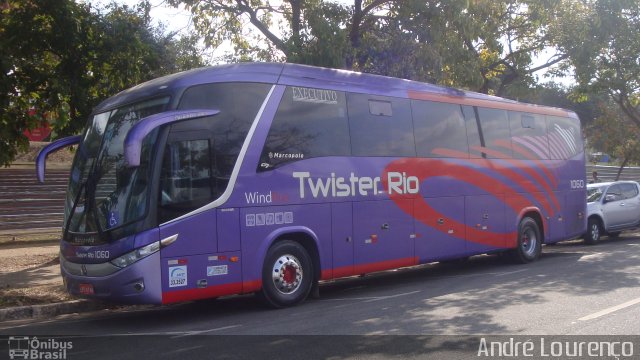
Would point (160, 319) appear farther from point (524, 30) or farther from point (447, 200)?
point (524, 30)

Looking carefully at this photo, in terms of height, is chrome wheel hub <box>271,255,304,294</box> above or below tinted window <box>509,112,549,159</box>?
below

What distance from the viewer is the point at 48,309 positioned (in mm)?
10039

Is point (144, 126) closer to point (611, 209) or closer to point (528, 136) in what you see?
point (528, 136)

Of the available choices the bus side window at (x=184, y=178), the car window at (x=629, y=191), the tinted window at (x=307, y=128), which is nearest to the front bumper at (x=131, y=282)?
the bus side window at (x=184, y=178)

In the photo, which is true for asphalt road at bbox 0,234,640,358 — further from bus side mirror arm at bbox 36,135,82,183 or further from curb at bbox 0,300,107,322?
bus side mirror arm at bbox 36,135,82,183

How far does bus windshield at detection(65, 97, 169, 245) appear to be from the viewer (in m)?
8.52

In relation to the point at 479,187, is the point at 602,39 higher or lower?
higher

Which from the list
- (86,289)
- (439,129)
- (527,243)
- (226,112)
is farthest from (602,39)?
(86,289)

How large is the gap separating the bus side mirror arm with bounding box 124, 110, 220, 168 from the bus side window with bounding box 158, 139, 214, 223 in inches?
14.1

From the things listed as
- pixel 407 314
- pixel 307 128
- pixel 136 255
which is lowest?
pixel 407 314

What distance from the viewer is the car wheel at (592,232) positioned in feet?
64.9

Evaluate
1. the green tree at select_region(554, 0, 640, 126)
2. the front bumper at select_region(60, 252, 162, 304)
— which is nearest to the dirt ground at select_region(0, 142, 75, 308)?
the front bumper at select_region(60, 252, 162, 304)

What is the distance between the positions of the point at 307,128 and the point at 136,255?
3.48 meters

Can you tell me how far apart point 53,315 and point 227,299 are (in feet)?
9.55
